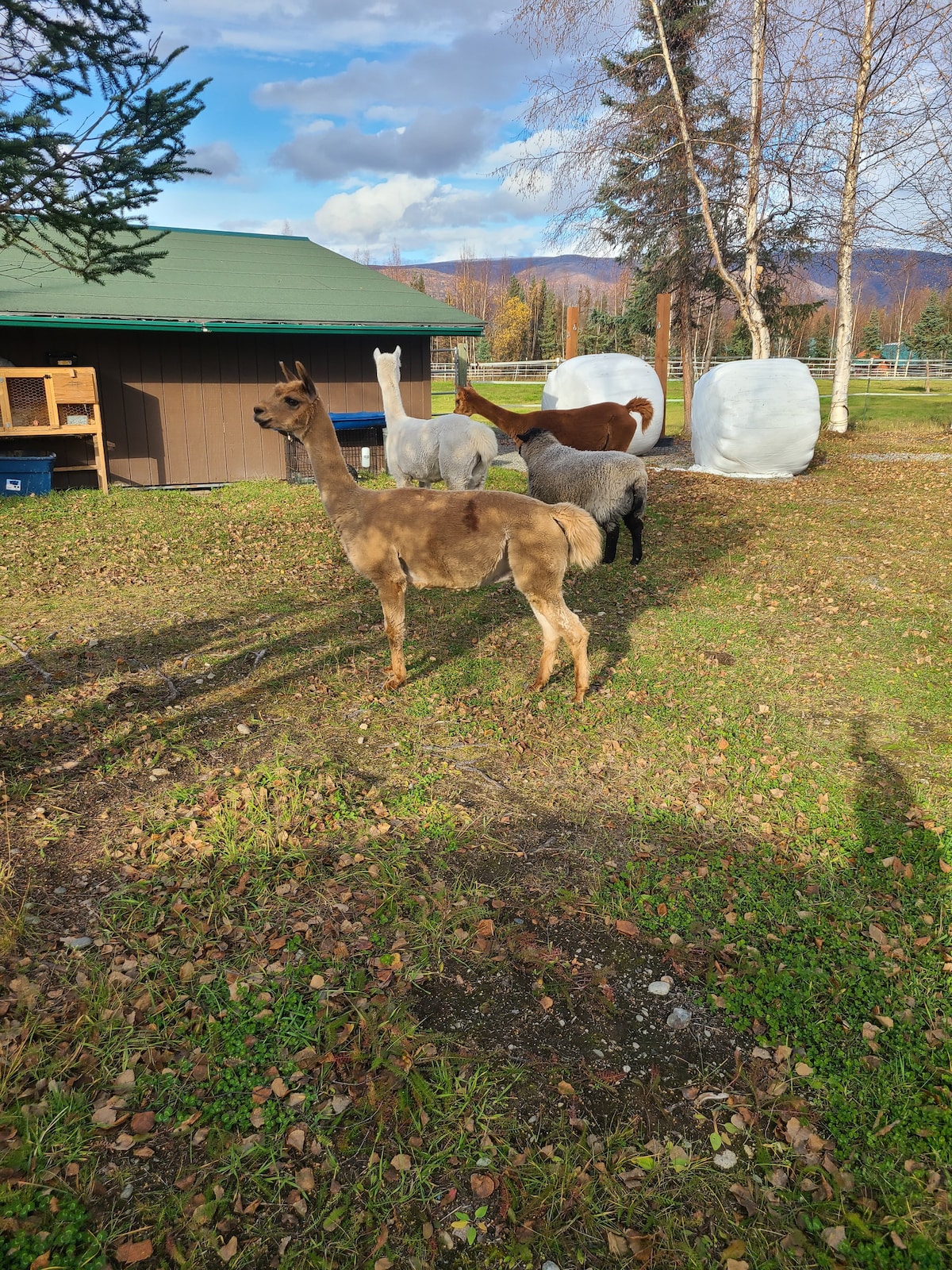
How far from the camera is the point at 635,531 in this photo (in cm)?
1052

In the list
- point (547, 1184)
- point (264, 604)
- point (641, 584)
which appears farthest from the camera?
point (641, 584)

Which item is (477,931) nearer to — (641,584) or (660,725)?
(660,725)

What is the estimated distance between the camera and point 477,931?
395 cm

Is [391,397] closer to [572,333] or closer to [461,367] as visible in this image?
[461,367]

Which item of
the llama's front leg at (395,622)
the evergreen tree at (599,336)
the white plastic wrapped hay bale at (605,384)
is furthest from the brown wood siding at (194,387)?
the evergreen tree at (599,336)

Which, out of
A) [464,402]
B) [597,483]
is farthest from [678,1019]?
[464,402]

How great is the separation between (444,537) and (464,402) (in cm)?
683

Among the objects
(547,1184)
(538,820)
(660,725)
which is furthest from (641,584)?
(547,1184)

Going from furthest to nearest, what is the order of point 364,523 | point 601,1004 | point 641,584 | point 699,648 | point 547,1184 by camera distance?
point 641,584 < point 699,648 < point 364,523 < point 601,1004 < point 547,1184

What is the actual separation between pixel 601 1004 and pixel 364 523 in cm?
422

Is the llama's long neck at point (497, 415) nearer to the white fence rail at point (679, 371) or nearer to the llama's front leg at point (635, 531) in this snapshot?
the llama's front leg at point (635, 531)

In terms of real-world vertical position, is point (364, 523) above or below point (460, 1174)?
above

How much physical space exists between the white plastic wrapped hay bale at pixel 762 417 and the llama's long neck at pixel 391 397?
7.07 metres

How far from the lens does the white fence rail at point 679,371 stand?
58.3m
